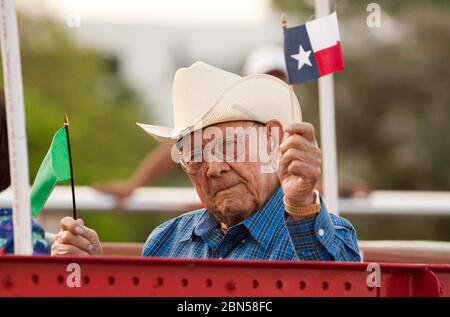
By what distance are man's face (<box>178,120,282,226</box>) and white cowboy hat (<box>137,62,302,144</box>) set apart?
0.03m

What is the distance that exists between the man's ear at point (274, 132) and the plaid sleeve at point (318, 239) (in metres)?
0.44

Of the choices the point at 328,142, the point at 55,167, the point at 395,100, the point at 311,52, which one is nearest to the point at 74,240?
the point at 55,167

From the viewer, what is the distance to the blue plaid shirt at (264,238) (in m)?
3.49

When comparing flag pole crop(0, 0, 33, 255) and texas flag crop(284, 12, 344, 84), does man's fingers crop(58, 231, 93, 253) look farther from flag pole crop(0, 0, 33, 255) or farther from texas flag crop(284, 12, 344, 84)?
texas flag crop(284, 12, 344, 84)


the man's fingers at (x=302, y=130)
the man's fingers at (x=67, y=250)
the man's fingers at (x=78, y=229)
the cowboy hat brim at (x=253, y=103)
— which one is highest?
the cowboy hat brim at (x=253, y=103)

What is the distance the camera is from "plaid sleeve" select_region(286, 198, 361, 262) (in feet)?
11.4

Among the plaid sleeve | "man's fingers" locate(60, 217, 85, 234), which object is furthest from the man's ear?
"man's fingers" locate(60, 217, 85, 234)

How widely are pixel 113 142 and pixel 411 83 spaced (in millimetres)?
5199

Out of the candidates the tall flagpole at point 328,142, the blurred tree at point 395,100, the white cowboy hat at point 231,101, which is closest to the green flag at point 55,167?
the white cowboy hat at point 231,101

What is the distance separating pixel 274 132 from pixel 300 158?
620mm

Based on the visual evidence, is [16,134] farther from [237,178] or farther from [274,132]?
[274,132]

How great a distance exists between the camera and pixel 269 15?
2700 centimetres

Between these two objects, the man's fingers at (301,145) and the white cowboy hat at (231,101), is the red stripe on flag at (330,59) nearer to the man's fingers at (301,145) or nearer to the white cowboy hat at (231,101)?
the white cowboy hat at (231,101)

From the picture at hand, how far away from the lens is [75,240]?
3777 millimetres
